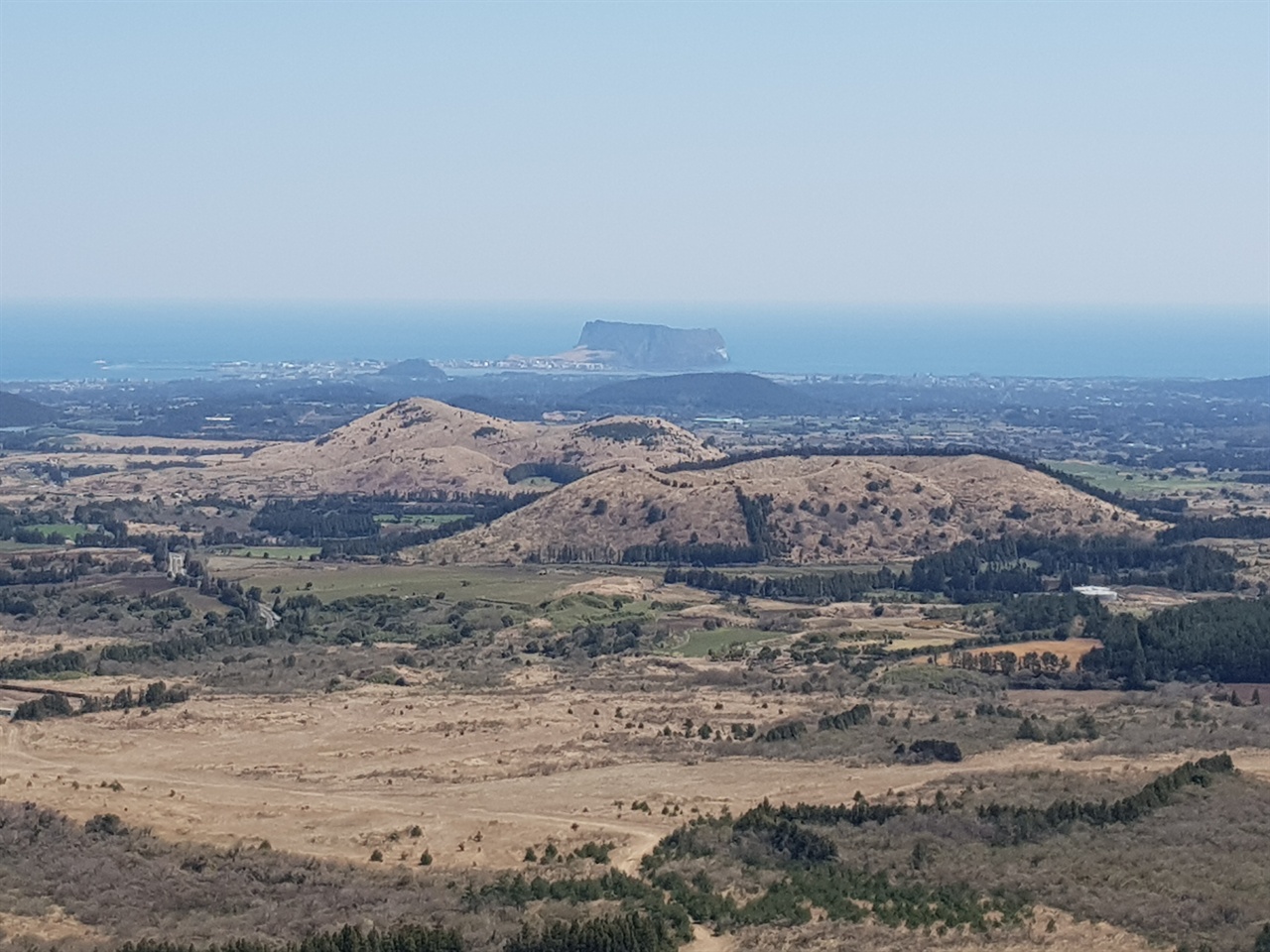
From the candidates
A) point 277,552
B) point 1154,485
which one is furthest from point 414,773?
point 1154,485

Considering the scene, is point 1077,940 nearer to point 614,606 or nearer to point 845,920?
point 845,920

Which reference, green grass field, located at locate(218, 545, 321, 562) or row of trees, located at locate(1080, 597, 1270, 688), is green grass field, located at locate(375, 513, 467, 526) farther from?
row of trees, located at locate(1080, 597, 1270, 688)

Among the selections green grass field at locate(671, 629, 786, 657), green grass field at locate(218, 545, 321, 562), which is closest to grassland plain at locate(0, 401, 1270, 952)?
green grass field at locate(671, 629, 786, 657)

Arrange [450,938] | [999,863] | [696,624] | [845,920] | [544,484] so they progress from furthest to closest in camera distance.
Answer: [544,484]
[696,624]
[999,863]
[845,920]
[450,938]

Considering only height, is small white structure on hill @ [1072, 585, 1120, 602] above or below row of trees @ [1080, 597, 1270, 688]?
below

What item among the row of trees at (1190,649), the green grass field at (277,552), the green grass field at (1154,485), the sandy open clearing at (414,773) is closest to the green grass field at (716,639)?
the sandy open clearing at (414,773)

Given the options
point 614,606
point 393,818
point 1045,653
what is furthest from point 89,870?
point 614,606

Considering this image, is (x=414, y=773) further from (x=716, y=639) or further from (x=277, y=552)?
(x=277, y=552)
